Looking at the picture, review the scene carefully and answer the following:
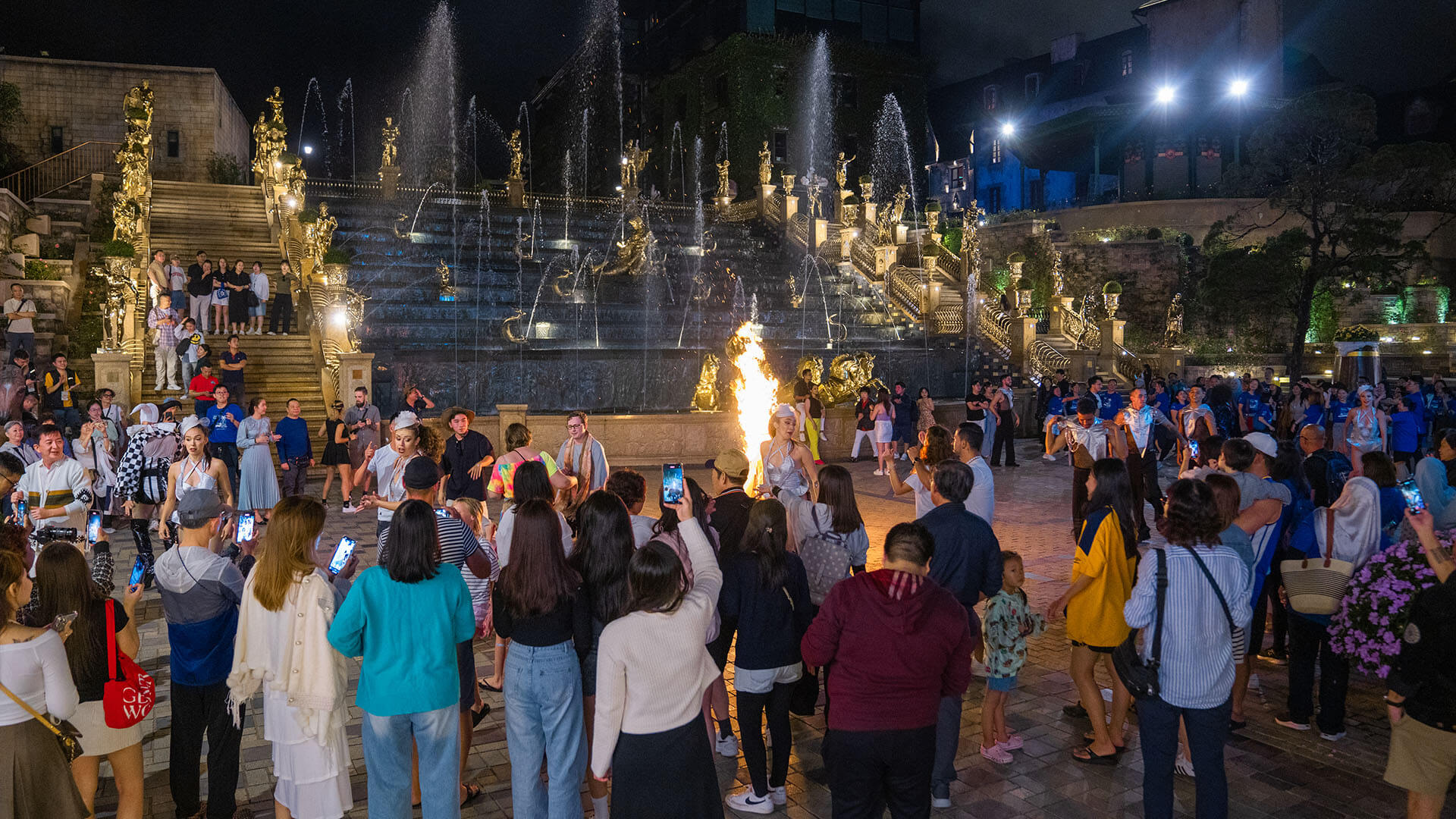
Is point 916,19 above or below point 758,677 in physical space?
above

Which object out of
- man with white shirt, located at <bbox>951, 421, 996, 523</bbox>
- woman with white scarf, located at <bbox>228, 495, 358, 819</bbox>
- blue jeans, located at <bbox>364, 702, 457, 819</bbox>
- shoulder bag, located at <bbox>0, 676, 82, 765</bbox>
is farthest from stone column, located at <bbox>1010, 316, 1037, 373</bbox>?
shoulder bag, located at <bbox>0, 676, 82, 765</bbox>

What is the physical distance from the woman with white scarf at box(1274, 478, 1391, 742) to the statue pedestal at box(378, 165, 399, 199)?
2930 cm

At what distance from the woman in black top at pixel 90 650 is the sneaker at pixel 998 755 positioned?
14.5ft

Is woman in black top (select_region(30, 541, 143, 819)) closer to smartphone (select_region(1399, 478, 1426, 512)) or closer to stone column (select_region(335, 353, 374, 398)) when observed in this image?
smartphone (select_region(1399, 478, 1426, 512))

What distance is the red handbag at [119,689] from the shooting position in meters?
4.02

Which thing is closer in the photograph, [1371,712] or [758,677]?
[758,677]

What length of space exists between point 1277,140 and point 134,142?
138 feet

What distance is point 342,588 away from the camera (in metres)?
4.68

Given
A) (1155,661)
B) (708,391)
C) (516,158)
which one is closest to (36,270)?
(708,391)

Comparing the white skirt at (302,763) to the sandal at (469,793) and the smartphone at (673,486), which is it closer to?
the sandal at (469,793)

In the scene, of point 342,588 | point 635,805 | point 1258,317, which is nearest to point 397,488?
point 342,588

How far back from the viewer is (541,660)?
406 centimetres

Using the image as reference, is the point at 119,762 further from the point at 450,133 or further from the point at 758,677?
the point at 450,133

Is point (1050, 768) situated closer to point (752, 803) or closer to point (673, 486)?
point (752, 803)
